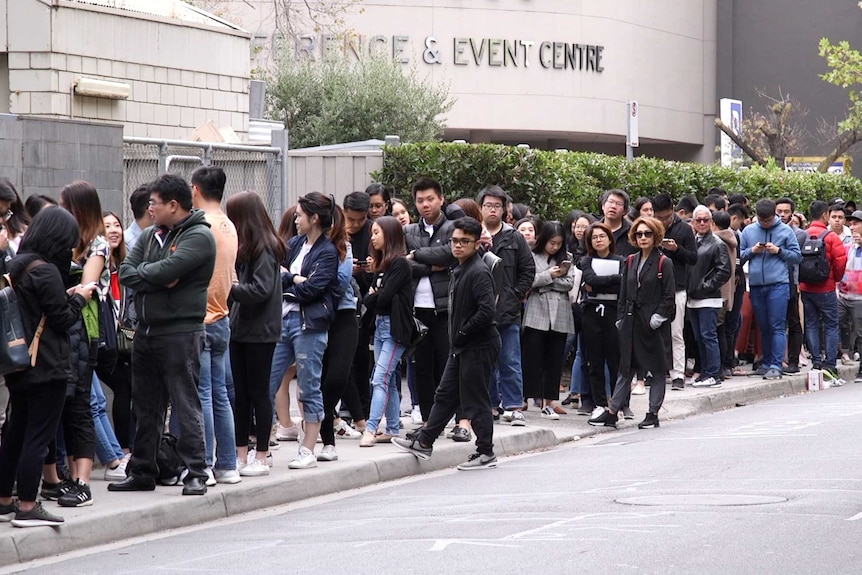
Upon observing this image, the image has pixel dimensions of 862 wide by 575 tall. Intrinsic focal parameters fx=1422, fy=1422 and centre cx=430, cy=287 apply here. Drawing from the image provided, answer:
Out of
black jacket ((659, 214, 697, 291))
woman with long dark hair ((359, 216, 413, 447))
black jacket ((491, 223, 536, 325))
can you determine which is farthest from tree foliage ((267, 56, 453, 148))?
woman with long dark hair ((359, 216, 413, 447))

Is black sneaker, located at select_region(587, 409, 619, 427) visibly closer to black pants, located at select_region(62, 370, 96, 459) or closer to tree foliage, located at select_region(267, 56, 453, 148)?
black pants, located at select_region(62, 370, 96, 459)

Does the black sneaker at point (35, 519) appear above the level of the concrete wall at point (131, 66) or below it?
below

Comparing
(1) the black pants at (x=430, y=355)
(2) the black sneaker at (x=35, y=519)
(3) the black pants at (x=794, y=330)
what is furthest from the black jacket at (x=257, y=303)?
(3) the black pants at (x=794, y=330)

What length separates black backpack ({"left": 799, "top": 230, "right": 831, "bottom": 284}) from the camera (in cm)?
1734

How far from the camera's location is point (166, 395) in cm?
923

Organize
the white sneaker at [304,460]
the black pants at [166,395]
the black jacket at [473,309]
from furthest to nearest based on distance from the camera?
1. the black jacket at [473,309]
2. the white sneaker at [304,460]
3. the black pants at [166,395]

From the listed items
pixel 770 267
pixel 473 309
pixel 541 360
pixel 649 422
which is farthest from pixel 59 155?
pixel 770 267

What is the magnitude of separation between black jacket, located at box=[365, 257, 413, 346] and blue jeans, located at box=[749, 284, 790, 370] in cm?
686

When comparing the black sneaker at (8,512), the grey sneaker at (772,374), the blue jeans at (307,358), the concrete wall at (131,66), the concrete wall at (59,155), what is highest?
the concrete wall at (131,66)

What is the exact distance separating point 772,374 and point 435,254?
681 cm

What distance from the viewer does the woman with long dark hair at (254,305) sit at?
9.57 metres

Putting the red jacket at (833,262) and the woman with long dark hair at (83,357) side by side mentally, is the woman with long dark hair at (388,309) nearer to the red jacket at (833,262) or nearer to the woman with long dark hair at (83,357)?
the woman with long dark hair at (83,357)

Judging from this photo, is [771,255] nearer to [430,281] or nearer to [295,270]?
[430,281]

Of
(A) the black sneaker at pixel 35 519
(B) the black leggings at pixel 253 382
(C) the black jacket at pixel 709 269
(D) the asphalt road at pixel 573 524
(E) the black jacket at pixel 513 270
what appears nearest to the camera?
(D) the asphalt road at pixel 573 524
